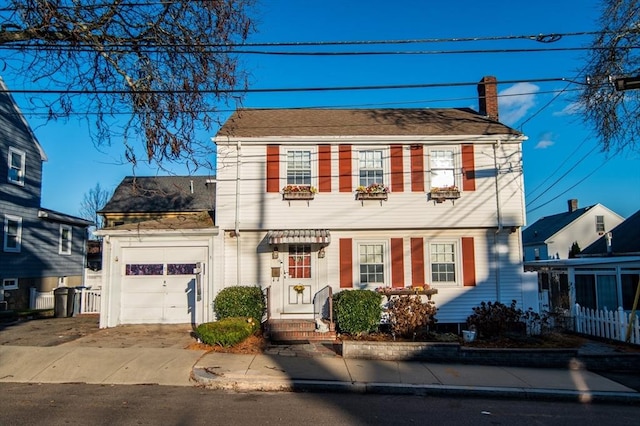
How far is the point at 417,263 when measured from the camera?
13.6 m

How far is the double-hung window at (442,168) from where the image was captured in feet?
45.4

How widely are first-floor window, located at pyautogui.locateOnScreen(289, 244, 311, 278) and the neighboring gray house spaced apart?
12256 millimetres

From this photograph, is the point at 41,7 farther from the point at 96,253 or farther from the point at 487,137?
the point at 96,253

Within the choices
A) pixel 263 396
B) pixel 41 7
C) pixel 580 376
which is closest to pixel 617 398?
pixel 580 376

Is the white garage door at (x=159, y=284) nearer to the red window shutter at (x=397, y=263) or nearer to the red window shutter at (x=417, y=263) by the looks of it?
the red window shutter at (x=397, y=263)

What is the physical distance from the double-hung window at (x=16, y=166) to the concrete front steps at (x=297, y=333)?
14.7 m

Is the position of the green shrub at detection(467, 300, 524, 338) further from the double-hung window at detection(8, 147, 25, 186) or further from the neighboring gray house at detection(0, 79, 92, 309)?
the double-hung window at detection(8, 147, 25, 186)

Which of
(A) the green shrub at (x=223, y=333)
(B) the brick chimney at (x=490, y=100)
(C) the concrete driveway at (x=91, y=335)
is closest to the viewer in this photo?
(A) the green shrub at (x=223, y=333)

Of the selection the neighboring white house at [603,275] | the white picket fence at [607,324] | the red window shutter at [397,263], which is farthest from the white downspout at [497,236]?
the red window shutter at [397,263]

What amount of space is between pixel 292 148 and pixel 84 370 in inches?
319

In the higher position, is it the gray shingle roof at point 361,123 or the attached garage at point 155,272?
the gray shingle roof at point 361,123

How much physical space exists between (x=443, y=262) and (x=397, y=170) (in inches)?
122

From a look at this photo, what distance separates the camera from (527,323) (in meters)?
12.6

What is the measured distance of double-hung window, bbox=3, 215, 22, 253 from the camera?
18.7 m
